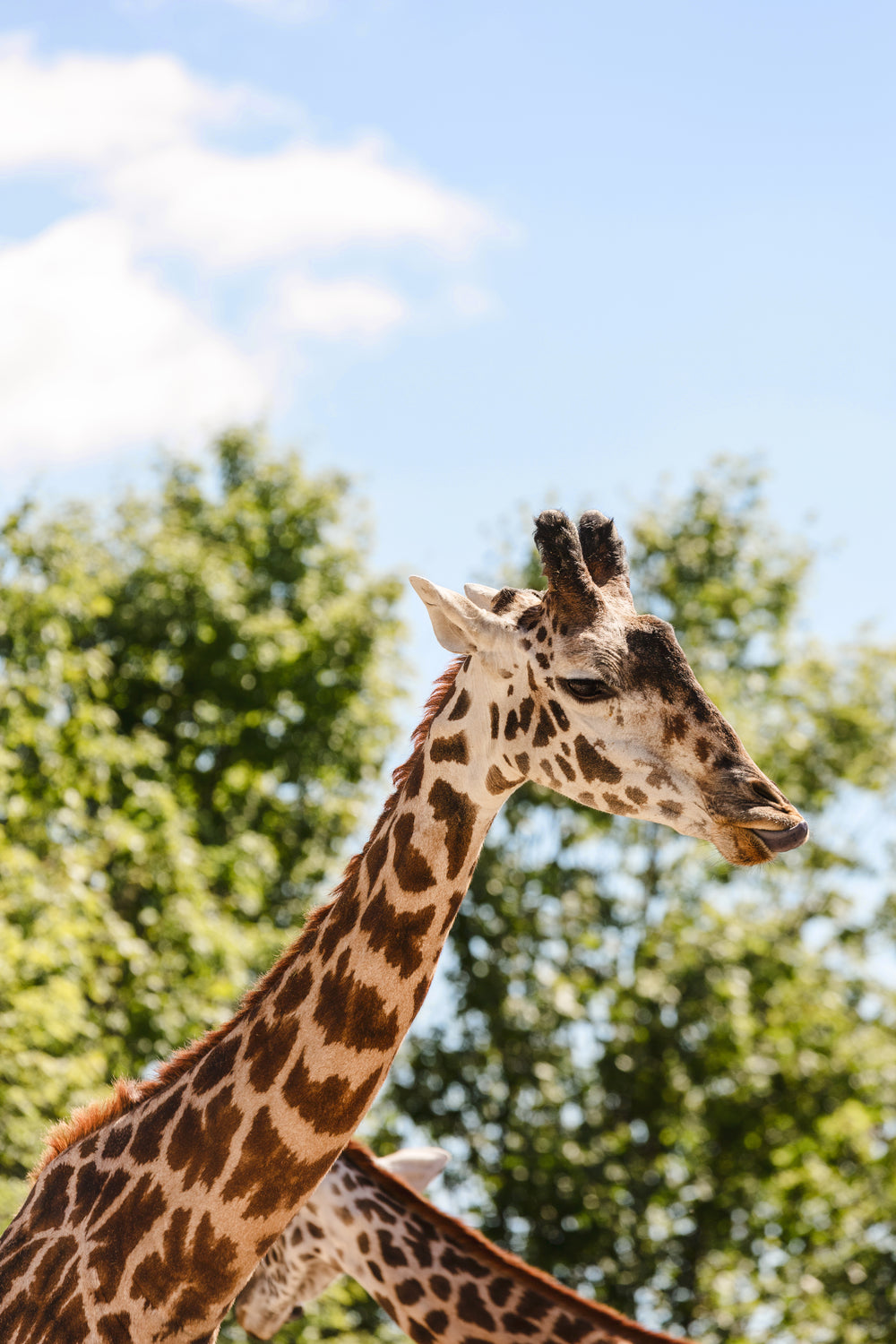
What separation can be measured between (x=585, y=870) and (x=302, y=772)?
393cm

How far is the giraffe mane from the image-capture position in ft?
13.7

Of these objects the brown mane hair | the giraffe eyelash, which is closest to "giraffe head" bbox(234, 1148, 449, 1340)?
the brown mane hair

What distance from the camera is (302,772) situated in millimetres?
16484

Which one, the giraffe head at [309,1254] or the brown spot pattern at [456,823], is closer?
the brown spot pattern at [456,823]

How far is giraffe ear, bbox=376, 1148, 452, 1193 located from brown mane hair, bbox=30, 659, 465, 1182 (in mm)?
1728

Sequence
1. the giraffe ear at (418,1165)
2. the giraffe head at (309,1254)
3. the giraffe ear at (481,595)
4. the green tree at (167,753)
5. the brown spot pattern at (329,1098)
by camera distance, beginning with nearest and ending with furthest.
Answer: the brown spot pattern at (329,1098) → the giraffe ear at (481,595) → the giraffe head at (309,1254) → the giraffe ear at (418,1165) → the green tree at (167,753)

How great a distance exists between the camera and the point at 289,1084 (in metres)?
3.32

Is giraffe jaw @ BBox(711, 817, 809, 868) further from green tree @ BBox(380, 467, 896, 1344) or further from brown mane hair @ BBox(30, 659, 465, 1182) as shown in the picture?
green tree @ BBox(380, 467, 896, 1344)

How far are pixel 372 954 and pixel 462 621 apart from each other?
919 mm

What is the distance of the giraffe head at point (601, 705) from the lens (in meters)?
2.83

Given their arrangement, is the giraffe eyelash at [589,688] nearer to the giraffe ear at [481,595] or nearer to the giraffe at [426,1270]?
the giraffe ear at [481,595]

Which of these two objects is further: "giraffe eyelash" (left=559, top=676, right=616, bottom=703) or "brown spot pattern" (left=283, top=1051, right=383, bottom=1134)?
"brown spot pattern" (left=283, top=1051, right=383, bottom=1134)

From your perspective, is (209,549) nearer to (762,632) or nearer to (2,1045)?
(762,632)

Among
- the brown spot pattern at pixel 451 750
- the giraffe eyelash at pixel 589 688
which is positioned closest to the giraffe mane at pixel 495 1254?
the brown spot pattern at pixel 451 750
